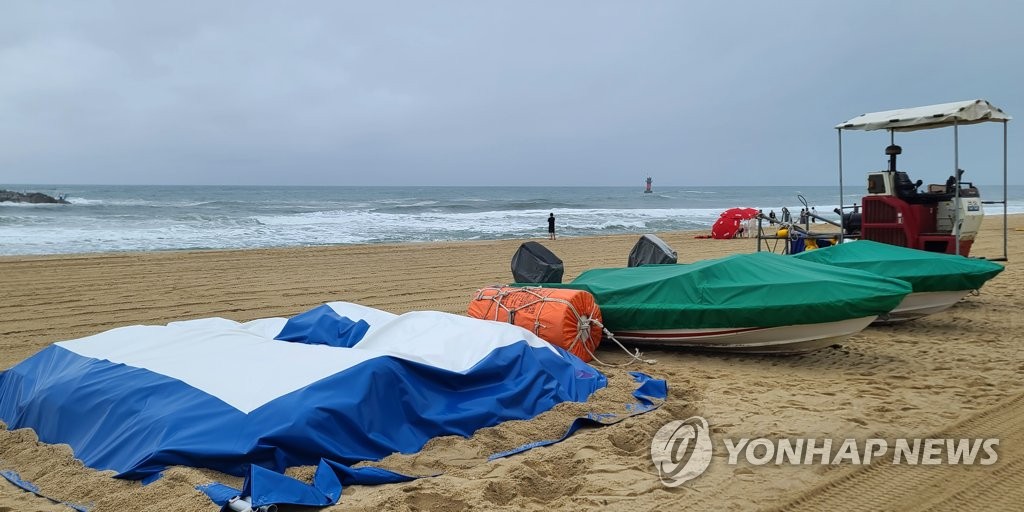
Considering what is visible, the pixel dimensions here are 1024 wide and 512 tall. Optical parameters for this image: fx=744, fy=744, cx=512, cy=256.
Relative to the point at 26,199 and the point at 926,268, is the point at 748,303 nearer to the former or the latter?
the point at 926,268

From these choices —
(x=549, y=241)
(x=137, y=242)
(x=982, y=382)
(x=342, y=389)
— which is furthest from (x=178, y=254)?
(x=982, y=382)

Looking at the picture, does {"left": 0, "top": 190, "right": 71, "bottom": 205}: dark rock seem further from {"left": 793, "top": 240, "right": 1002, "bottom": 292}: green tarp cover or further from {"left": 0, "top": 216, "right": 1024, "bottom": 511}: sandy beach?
{"left": 793, "top": 240, "right": 1002, "bottom": 292}: green tarp cover

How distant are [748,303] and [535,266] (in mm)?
2924

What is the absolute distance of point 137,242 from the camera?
891 inches

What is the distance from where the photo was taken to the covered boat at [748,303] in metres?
6.46

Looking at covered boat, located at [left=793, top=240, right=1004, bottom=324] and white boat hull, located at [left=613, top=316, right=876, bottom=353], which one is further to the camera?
covered boat, located at [left=793, top=240, right=1004, bottom=324]

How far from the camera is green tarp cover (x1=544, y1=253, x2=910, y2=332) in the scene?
6.43 meters

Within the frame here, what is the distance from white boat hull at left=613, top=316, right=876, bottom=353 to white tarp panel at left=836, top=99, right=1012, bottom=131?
417 cm

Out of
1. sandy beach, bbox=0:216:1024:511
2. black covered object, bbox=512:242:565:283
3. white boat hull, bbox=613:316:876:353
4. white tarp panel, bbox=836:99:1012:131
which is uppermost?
white tarp panel, bbox=836:99:1012:131

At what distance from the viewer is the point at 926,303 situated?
8367 millimetres

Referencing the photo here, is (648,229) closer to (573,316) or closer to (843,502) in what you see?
(573,316)

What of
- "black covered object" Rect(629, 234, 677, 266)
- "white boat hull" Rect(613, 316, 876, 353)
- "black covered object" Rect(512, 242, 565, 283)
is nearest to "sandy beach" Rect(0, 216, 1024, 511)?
"white boat hull" Rect(613, 316, 876, 353)

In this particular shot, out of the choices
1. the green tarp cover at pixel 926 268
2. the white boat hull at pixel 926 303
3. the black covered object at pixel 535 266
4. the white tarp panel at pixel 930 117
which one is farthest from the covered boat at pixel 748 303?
the white tarp panel at pixel 930 117

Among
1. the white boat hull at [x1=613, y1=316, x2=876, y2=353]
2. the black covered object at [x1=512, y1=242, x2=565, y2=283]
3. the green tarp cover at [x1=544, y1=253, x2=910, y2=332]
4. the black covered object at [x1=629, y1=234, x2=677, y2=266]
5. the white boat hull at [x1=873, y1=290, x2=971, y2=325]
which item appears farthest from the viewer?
the black covered object at [x1=629, y1=234, x2=677, y2=266]
